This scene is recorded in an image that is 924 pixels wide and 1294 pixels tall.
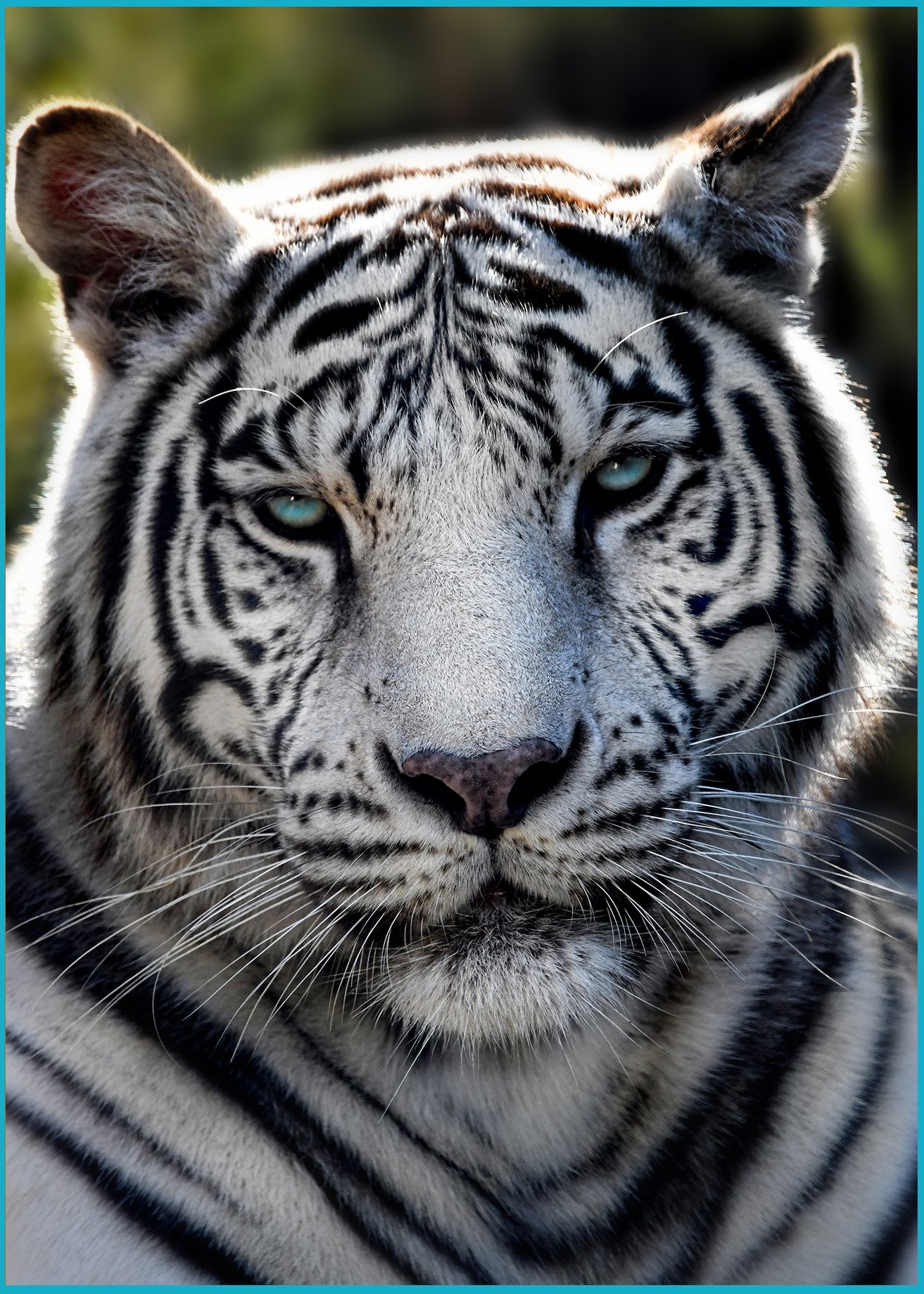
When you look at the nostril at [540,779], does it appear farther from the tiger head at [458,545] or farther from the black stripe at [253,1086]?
the black stripe at [253,1086]

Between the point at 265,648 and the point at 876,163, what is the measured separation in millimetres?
1848

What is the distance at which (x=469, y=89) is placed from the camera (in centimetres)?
416

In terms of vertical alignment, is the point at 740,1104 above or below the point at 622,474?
below

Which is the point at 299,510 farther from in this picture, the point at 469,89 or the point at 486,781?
the point at 469,89

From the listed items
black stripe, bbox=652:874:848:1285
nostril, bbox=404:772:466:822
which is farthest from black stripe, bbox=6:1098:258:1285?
nostril, bbox=404:772:466:822

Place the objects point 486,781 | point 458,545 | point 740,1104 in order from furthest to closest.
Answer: point 740,1104 → point 458,545 → point 486,781

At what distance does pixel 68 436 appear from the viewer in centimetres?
133

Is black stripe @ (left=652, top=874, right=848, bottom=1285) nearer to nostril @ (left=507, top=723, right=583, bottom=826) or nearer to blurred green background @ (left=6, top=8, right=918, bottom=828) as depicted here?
nostril @ (left=507, top=723, right=583, bottom=826)

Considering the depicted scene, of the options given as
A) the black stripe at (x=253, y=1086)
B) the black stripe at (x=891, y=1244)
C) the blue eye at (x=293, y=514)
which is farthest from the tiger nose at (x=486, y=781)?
the black stripe at (x=891, y=1244)

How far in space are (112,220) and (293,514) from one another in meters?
0.34

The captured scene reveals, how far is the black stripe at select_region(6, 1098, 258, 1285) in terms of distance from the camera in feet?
3.99

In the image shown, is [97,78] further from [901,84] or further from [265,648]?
[265,648]

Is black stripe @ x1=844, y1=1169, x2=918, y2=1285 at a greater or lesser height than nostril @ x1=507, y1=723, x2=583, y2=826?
lesser

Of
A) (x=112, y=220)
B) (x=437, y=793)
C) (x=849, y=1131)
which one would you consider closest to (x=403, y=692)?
(x=437, y=793)
